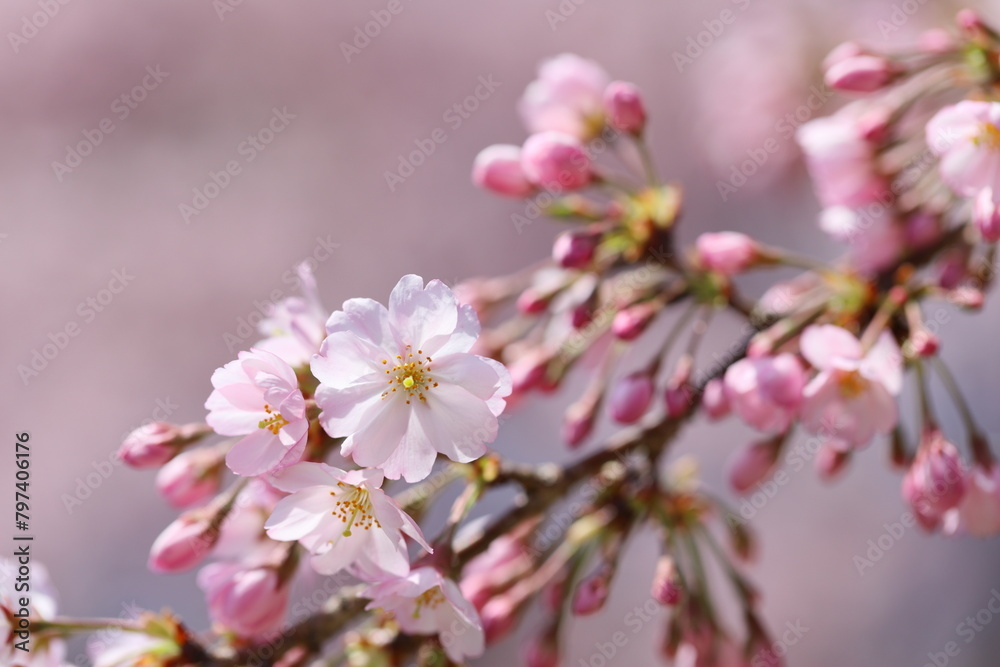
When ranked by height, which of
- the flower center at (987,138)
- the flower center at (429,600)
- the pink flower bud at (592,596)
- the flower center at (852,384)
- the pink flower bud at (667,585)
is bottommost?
the pink flower bud at (667,585)

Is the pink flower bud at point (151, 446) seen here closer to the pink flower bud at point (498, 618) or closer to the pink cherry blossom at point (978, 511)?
the pink flower bud at point (498, 618)

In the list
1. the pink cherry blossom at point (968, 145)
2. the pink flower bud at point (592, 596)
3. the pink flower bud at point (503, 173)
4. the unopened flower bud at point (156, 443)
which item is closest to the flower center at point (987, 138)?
the pink cherry blossom at point (968, 145)

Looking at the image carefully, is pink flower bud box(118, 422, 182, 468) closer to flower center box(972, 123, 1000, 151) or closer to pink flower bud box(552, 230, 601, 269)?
pink flower bud box(552, 230, 601, 269)

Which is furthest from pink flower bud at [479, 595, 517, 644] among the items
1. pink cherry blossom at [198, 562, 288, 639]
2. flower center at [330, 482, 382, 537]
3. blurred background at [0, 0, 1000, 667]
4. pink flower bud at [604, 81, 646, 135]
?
blurred background at [0, 0, 1000, 667]

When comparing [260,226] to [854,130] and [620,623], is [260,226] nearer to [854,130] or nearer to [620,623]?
[620,623]

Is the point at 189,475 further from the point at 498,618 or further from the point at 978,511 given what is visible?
the point at 978,511

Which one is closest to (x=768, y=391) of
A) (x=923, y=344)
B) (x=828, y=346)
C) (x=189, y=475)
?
(x=828, y=346)
